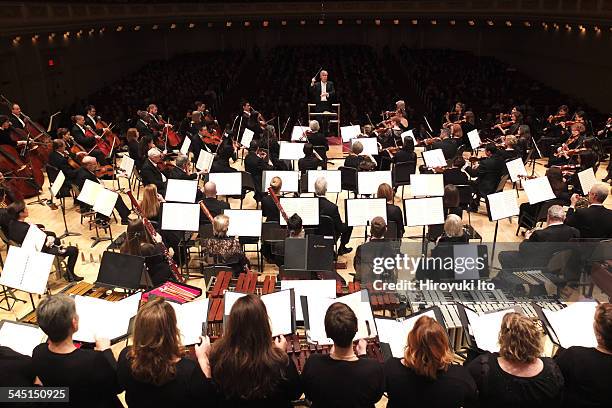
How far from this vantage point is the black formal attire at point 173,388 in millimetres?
3402

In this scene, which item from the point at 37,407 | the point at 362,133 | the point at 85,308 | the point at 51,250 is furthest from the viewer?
the point at 362,133

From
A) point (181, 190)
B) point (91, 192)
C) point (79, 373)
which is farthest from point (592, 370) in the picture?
point (91, 192)

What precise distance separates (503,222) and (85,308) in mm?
7536

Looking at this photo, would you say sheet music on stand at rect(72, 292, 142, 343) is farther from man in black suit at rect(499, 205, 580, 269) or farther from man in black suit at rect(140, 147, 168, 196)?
man in black suit at rect(140, 147, 168, 196)

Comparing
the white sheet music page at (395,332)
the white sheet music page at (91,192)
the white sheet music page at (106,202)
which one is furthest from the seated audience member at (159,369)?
the white sheet music page at (91,192)

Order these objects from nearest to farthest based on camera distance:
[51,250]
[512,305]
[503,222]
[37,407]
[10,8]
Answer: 1. [37,407]
2. [512,305]
3. [51,250]
4. [503,222]
5. [10,8]

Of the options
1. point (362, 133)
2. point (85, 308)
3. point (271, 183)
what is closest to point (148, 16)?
point (362, 133)

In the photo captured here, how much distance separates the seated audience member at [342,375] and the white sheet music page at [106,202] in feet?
18.3

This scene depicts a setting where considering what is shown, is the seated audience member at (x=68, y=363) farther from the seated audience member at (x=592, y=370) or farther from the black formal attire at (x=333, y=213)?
the black formal attire at (x=333, y=213)

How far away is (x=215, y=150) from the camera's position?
12875 mm

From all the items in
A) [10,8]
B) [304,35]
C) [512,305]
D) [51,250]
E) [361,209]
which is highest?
[304,35]

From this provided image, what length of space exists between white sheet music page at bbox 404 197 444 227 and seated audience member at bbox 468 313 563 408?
3.70 metres

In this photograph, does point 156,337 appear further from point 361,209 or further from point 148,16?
point 148,16

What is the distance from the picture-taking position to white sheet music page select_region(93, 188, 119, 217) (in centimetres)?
804
